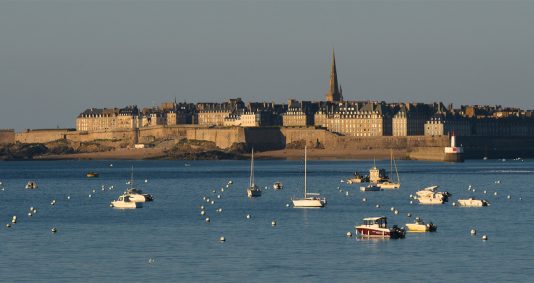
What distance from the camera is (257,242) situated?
49.7 metres

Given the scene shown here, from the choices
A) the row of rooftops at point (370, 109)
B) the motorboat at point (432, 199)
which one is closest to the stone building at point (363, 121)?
the row of rooftops at point (370, 109)

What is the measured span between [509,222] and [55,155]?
475 ft

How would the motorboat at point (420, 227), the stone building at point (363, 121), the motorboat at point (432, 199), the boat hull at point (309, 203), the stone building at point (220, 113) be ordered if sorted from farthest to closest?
1. the stone building at point (220, 113)
2. the stone building at point (363, 121)
3. the motorboat at point (432, 199)
4. the boat hull at point (309, 203)
5. the motorboat at point (420, 227)

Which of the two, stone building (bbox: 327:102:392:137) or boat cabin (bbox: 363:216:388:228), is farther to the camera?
stone building (bbox: 327:102:392:137)

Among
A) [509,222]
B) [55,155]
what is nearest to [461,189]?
[509,222]

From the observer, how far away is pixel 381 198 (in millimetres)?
77438

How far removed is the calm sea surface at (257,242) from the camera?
40.9 metres

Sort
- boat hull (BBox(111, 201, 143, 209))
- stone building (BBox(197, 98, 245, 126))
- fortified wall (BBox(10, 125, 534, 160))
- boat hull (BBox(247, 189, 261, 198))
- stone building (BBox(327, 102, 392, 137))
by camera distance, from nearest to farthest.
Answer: boat hull (BBox(111, 201, 143, 209)) < boat hull (BBox(247, 189, 261, 198)) < fortified wall (BBox(10, 125, 534, 160)) < stone building (BBox(327, 102, 392, 137)) < stone building (BBox(197, 98, 245, 126))

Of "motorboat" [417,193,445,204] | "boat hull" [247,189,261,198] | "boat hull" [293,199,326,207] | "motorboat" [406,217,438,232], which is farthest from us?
"boat hull" [247,189,261,198]

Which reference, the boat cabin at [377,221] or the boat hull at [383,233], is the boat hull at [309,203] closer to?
the boat cabin at [377,221]

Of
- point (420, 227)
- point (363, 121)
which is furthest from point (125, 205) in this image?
point (363, 121)

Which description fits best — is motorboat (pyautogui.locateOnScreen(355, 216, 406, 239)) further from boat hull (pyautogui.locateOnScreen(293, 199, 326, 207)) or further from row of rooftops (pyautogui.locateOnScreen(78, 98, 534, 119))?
row of rooftops (pyautogui.locateOnScreen(78, 98, 534, 119))

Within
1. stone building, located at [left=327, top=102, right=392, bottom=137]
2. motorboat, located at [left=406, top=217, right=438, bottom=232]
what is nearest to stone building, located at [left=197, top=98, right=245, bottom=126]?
stone building, located at [left=327, top=102, right=392, bottom=137]

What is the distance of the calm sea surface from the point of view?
40.9 metres
